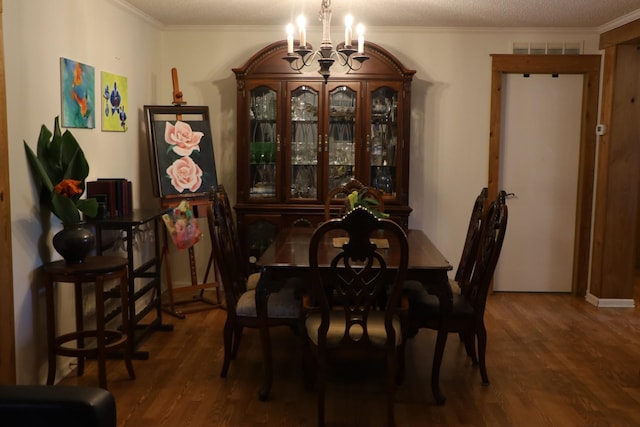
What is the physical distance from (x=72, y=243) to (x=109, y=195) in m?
0.67

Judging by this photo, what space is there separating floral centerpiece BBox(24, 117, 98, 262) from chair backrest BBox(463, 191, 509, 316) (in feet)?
6.72

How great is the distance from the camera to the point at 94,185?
11.9 feet

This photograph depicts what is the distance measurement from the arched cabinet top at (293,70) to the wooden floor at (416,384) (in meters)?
2.01

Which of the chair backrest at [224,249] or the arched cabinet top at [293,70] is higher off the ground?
the arched cabinet top at [293,70]

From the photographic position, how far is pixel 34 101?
3084 mm

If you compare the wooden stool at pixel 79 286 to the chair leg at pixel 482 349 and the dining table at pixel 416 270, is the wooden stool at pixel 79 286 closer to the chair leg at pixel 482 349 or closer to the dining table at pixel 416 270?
the dining table at pixel 416 270

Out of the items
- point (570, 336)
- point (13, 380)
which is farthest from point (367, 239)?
point (570, 336)

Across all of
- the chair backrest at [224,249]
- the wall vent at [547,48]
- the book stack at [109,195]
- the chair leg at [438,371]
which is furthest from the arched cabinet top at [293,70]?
the chair leg at [438,371]

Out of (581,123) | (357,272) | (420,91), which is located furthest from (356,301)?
(581,123)

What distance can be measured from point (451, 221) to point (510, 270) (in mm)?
702

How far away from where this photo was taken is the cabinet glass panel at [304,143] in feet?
16.2

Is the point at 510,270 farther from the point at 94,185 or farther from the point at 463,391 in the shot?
the point at 94,185

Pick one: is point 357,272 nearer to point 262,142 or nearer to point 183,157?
point 183,157

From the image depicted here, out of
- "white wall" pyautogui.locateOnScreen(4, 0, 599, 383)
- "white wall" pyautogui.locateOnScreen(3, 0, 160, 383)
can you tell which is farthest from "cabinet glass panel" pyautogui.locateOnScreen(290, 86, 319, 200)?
"white wall" pyautogui.locateOnScreen(3, 0, 160, 383)
